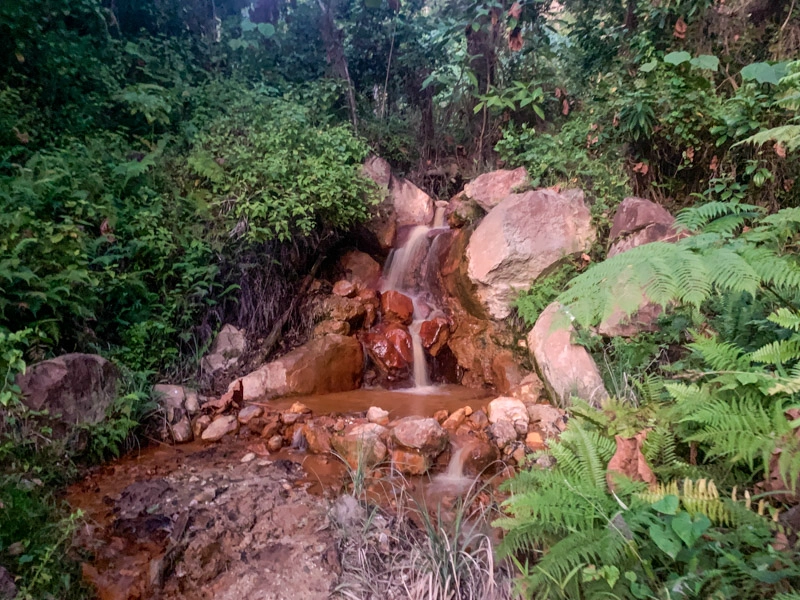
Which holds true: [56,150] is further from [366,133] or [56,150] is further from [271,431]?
[366,133]

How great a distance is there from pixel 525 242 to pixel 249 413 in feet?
11.7

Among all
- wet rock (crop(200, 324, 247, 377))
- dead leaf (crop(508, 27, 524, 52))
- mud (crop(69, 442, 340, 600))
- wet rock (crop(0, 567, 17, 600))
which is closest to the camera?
wet rock (crop(0, 567, 17, 600))

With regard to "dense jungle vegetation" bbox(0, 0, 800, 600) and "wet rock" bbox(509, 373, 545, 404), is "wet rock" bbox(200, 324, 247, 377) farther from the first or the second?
"wet rock" bbox(509, 373, 545, 404)

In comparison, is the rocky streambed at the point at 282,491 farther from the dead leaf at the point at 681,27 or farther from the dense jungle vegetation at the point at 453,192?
the dead leaf at the point at 681,27

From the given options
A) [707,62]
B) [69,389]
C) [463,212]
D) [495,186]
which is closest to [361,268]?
[463,212]

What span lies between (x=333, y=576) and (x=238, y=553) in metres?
0.67

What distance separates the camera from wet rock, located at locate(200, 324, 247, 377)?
509 cm

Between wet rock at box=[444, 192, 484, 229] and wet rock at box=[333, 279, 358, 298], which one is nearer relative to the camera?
wet rock at box=[333, 279, 358, 298]

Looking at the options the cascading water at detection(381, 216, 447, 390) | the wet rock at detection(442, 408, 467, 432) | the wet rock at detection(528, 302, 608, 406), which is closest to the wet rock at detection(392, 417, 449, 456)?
the wet rock at detection(442, 408, 467, 432)

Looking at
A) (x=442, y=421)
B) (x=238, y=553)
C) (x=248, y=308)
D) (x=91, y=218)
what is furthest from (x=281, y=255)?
(x=238, y=553)

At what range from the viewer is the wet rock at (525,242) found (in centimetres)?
536

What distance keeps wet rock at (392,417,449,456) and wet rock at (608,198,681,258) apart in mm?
2356

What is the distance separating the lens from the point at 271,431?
4.41m

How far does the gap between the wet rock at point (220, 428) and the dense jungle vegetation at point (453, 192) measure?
718 millimetres
